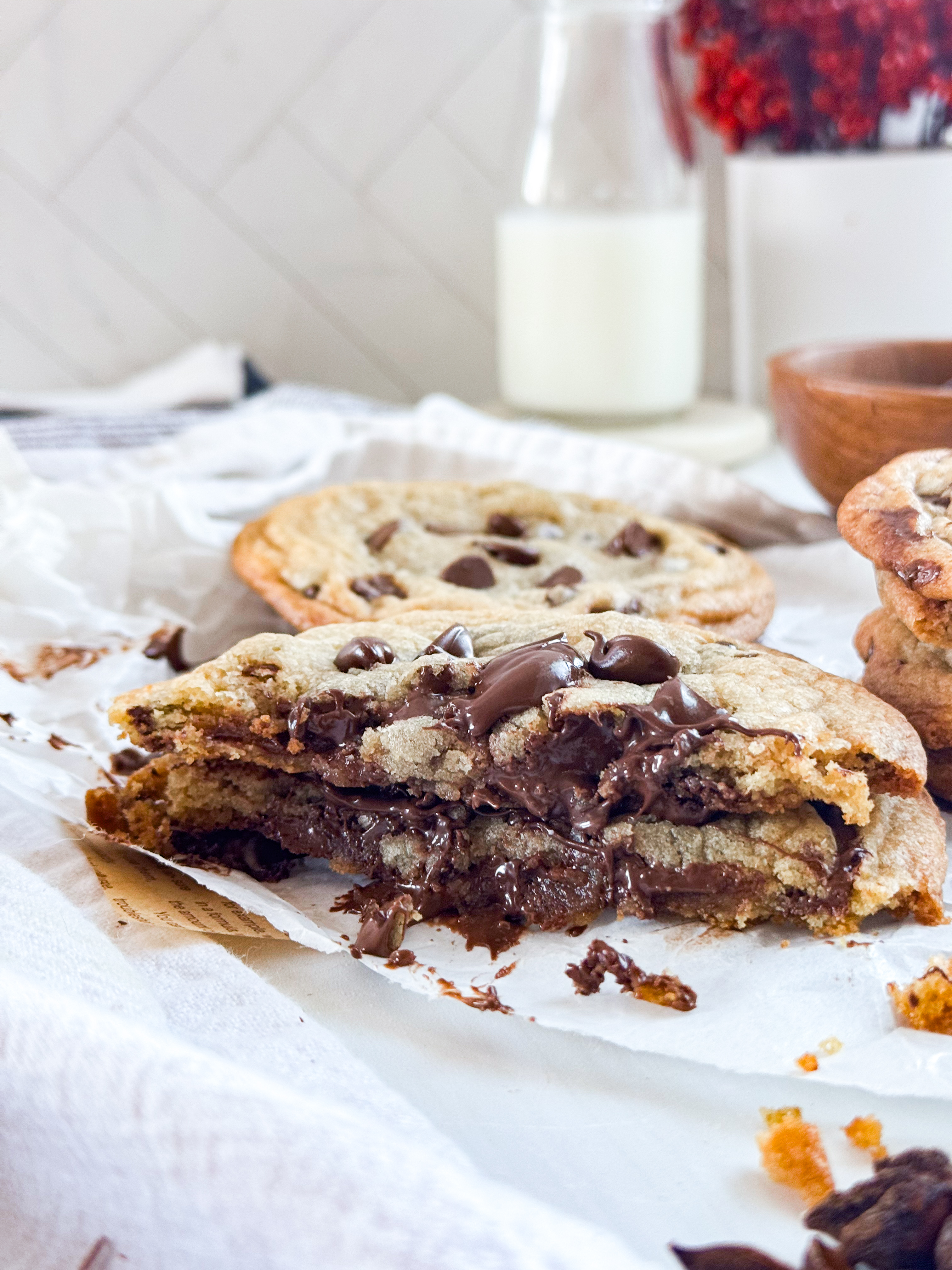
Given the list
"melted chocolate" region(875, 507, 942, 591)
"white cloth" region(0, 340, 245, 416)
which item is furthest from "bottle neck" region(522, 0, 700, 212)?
"melted chocolate" region(875, 507, 942, 591)

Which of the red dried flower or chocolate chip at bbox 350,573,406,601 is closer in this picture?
chocolate chip at bbox 350,573,406,601

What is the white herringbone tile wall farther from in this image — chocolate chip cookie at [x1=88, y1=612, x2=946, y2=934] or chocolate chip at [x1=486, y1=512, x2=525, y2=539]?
chocolate chip cookie at [x1=88, y1=612, x2=946, y2=934]

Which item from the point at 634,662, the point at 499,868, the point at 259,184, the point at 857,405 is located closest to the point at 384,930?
the point at 499,868

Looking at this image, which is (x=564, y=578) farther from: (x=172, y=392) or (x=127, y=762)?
(x=172, y=392)

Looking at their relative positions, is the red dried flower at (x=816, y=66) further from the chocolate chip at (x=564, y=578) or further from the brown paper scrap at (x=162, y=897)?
the brown paper scrap at (x=162, y=897)

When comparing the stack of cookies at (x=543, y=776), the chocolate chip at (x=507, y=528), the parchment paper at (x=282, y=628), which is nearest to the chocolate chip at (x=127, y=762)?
the parchment paper at (x=282, y=628)
